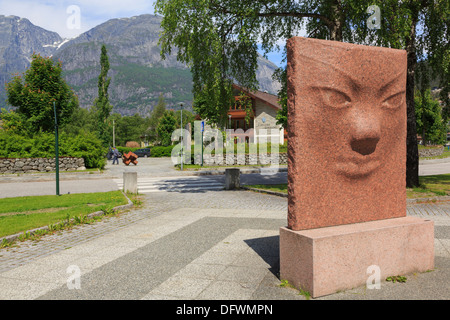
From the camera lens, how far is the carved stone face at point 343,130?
3.77 meters

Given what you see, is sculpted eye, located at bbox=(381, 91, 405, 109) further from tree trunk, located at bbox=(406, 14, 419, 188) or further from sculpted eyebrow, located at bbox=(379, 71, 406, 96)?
tree trunk, located at bbox=(406, 14, 419, 188)

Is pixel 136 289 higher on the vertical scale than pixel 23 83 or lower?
lower

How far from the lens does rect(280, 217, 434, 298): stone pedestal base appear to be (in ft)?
11.4

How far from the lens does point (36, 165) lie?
2284 centimetres

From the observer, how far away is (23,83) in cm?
2761

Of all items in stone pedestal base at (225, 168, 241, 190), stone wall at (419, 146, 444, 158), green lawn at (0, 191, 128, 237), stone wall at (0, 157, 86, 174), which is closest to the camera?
green lawn at (0, 191, 128, 237)

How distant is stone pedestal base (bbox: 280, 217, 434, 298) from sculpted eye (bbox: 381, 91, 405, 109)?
1458 mm

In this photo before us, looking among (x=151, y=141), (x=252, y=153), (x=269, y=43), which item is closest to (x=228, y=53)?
(x=269, y=43)

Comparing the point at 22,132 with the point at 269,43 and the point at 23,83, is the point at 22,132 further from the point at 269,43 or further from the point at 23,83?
the point at 269,43

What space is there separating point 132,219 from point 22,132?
2330cm
